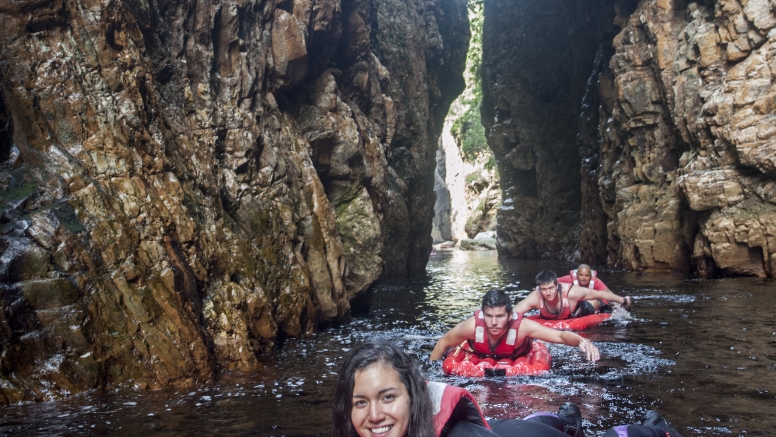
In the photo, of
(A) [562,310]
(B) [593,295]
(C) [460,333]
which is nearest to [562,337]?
(C) [460,333]

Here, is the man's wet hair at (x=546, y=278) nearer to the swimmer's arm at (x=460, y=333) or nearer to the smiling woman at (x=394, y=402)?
the swimmer's arm at (x=460, y=333)

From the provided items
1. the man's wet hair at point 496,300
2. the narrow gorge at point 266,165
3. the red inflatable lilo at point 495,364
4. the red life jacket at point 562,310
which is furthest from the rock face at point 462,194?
the man's wet hair at point 496,300

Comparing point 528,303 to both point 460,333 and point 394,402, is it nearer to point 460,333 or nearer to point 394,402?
point 460,333

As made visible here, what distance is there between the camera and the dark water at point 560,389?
5570mm

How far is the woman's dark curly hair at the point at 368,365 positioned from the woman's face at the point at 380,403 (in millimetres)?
22

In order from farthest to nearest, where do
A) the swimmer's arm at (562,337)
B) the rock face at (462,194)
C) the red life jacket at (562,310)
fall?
the rock face at (462,194) < the red life jacket at (562,310) < the swimmer's arm at (562,337)

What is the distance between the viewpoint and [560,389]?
22.6 ft

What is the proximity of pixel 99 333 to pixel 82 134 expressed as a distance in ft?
8.37

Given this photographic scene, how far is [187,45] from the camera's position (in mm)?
11070

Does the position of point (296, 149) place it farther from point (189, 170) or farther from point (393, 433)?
point (393, 433)

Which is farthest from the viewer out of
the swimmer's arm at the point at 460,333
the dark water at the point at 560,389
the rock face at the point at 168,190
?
the swimmer's arm at the point at 460,333

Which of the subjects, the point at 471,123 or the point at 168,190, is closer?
the point at 168,190

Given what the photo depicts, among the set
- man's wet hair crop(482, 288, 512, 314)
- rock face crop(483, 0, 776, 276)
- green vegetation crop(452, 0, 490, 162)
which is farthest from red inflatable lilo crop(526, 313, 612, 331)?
green vegetation crop(452, 0, 490, 162)

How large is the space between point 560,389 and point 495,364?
1.13 meters
